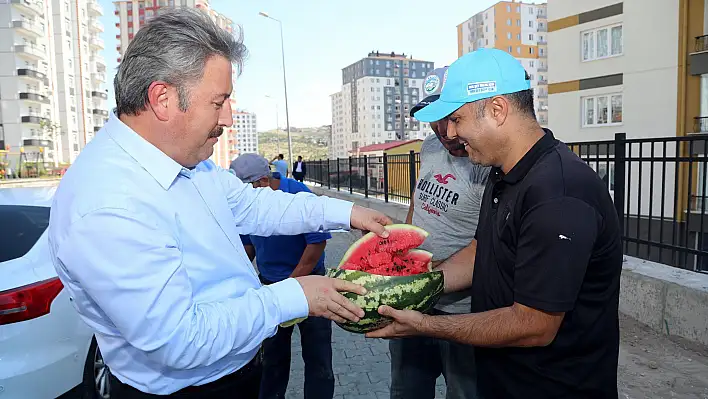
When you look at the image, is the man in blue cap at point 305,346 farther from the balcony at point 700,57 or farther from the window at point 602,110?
the window at point 602,110

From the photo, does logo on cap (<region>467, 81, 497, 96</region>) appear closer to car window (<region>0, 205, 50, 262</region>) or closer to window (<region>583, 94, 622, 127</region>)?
car window (<region>0, 205, 50, 262</region>)

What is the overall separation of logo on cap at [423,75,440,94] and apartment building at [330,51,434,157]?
481ft

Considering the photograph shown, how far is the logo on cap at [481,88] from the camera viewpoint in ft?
6.98

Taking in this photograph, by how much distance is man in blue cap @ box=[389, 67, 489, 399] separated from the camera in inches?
122

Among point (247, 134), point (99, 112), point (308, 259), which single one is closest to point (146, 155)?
point (308, 259)

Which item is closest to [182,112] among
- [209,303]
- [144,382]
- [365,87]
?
[209,303]

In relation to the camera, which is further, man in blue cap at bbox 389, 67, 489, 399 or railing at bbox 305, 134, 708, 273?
railing at bbox 305, 134, 708, 273

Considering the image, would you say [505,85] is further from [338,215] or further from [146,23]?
[146,23]

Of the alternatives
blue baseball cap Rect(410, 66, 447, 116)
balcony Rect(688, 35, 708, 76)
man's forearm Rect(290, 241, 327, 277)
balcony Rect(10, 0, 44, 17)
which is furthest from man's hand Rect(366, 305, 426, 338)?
balcony Rect(10, 0, 44, 17)

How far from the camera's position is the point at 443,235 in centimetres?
330

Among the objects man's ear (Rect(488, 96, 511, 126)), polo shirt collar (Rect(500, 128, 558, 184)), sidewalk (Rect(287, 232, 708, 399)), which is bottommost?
sidewalk (Rect(287, 232, 708, 399))

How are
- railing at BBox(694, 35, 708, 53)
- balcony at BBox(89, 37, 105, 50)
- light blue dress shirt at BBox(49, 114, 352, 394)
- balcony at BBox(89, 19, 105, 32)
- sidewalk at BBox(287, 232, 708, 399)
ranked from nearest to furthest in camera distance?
light blue dress shirt at BBox(49, 114, 352, 394)
sidewalk at BBox(287, 232, 708, 399)
railing at BBox(694, 35, 708, 53)
balcony at BBox(89, 37, 105, 50)
balcony at BBox(89, 19, 105, 32)

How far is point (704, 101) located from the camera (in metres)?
22.4

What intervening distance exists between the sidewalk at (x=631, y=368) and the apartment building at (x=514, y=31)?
106214 millimetres
